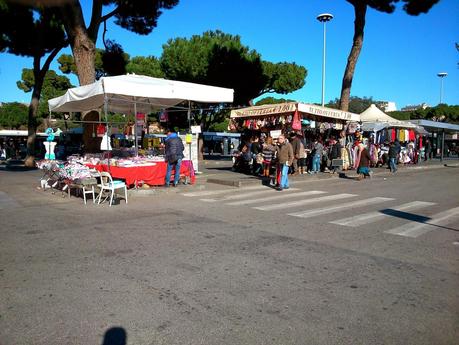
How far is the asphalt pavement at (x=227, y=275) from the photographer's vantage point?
3180mm

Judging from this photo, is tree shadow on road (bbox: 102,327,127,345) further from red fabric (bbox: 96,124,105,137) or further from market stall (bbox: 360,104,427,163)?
market stall (bbox: 360,104,427,163)

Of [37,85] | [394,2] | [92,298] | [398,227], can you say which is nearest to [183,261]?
[92,298]

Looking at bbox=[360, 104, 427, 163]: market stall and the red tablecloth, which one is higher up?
bbox=[360, 104, 427, 163]: market stall

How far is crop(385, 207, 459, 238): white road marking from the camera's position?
676cm

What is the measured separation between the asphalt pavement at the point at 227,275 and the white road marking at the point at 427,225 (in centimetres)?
2

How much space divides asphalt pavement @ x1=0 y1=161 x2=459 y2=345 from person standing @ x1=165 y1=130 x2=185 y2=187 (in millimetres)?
2690

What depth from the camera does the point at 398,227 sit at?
716cm

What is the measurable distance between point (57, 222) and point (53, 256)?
2331 millimetres

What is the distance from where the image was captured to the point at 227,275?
4.47 meters

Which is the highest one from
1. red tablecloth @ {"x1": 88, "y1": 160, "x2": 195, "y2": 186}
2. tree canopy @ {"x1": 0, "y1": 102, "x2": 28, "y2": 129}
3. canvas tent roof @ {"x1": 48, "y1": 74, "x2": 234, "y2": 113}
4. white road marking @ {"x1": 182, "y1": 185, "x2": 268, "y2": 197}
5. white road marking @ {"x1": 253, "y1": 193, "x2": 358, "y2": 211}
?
tree canopy @ {"x1": 0, "y1": 102, "x2": 28, "y2": 129}

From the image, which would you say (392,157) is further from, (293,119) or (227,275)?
(227,275)

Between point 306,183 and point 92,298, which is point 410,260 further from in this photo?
point 306,183

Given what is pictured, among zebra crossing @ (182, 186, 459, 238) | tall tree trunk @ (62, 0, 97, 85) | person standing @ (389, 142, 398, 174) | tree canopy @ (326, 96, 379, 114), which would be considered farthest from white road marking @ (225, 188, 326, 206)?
tree canopy @ (326, 96, 379, 114)

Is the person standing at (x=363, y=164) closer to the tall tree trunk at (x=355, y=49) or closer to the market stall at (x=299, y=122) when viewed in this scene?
the market stall at (x=299, y=122)
